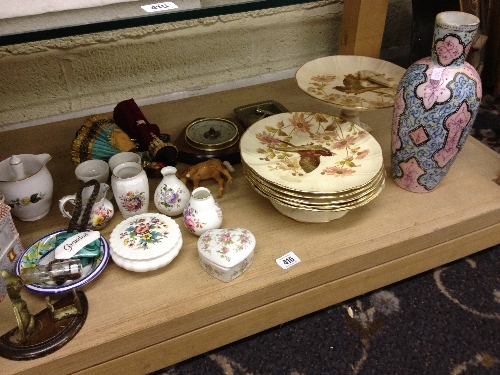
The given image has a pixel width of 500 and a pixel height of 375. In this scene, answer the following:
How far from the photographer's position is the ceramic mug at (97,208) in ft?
2.74

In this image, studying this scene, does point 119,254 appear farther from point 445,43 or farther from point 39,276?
point 445,43

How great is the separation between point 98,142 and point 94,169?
0.07m

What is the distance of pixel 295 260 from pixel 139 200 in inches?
12.4

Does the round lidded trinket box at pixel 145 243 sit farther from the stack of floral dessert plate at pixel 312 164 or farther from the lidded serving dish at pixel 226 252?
the stack of floral dessert plate at pixel 312 164

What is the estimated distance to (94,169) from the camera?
3.05 feet

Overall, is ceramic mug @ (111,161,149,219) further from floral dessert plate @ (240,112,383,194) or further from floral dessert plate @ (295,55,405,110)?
floral dessert plate @ (295,55,405,110)

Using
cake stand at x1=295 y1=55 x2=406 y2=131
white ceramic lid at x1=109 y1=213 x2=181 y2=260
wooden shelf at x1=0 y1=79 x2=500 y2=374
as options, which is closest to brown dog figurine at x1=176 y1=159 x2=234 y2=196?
wooden shelf at x1=0 y1=79 x2=500 y2=374

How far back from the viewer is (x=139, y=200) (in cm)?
86

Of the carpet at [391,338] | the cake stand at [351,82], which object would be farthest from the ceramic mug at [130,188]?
the cake stand at [351,82]

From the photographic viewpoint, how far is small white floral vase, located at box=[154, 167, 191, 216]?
2.87ft

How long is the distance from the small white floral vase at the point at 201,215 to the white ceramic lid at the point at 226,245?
2cm

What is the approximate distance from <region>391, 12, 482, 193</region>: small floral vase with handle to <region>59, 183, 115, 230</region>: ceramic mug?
585 millimetres

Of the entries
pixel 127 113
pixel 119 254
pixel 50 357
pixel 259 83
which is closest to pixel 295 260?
pixel 119 254

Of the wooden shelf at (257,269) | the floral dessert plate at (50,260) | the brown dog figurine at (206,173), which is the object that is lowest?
the wooden shelf at (257,269)
